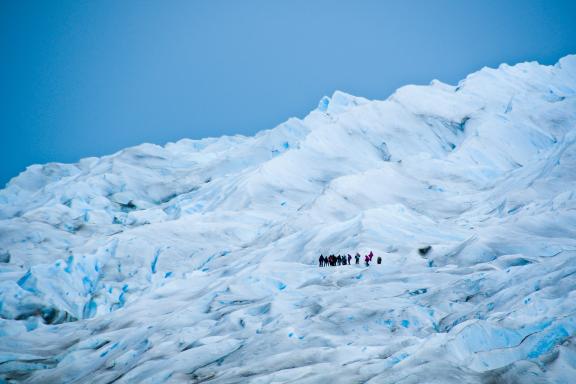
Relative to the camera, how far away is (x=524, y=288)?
78.7ft

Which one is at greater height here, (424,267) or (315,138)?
(315,138)

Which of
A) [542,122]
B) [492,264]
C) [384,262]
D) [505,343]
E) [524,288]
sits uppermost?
[542,122]

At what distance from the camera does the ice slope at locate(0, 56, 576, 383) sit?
2112cm

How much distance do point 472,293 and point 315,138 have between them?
6001cm

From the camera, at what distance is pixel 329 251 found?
44.9 metres

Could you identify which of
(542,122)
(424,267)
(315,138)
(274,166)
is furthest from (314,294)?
(542,122)

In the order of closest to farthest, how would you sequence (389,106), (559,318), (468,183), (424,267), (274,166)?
(559,318) → (424,267) → (468,183) → (274,166) → (389,106)

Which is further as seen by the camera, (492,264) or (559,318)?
(492,264)

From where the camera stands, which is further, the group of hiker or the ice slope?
the group of hiker

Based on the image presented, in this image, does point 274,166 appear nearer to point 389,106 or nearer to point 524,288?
point 389,106

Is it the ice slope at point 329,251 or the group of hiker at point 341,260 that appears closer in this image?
the ice slope at point 329,251

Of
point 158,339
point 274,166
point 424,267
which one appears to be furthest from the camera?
point 274,166

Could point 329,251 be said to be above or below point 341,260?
above

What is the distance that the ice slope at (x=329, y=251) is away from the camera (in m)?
21.1
